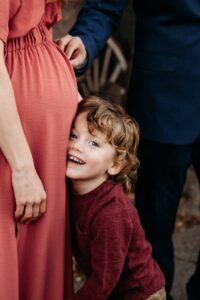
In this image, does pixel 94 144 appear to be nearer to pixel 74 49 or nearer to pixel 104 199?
pixel 104 199

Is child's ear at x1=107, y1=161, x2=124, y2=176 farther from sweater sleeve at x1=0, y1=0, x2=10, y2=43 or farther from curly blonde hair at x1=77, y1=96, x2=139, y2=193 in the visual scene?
sweater sleeve at x1=0, y1=0, x2=10, y2=43

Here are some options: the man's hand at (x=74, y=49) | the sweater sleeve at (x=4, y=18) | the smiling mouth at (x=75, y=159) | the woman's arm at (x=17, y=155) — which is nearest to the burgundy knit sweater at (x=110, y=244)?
the smiling mouth at (x=75, y=159)

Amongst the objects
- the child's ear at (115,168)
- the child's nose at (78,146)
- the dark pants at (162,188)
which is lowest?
the dark pants at (162,188)

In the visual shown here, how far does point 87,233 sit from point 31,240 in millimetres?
192

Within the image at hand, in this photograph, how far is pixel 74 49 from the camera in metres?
2.29

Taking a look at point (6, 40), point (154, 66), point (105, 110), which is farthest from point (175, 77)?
point (6, 40)

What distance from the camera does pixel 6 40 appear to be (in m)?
1.76

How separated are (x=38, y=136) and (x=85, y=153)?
7.1 inches

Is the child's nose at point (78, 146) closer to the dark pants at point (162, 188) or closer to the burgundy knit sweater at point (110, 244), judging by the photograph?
the burgundy knit sweater at point (110, 244)

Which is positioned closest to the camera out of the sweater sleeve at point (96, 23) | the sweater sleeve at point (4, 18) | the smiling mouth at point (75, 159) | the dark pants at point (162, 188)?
the sweater sleeve at point (4, 18)

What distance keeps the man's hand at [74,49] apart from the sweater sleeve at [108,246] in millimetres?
586

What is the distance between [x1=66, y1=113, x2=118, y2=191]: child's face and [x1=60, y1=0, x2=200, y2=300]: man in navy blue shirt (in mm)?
398

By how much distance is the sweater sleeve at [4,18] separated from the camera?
1.71 meters

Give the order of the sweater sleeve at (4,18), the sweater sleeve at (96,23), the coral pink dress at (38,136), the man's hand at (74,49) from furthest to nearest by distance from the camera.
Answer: the sweater sleeve at (96,23)
the man's hand at (74,49)
the coral pink dress at (38,136)
the sweater sleeve at (4,18)
